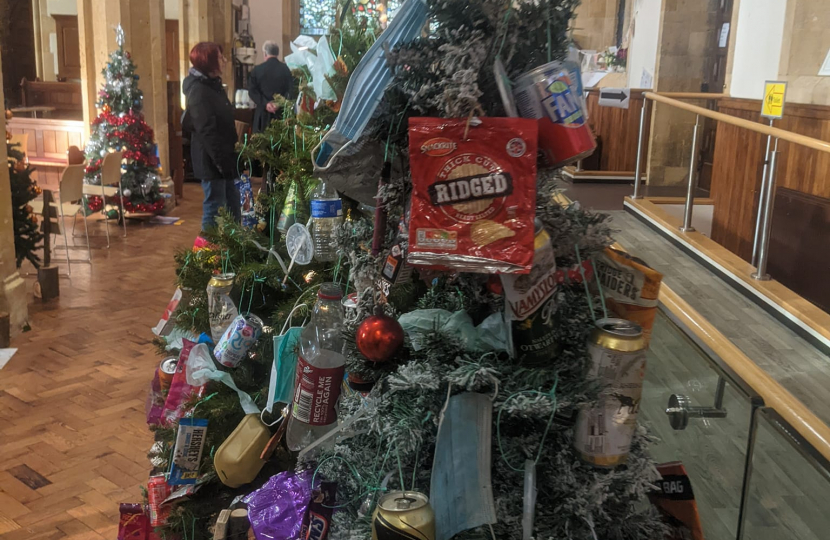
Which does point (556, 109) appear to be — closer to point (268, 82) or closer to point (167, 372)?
point (167, 372)

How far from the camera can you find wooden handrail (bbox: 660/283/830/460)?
153 centimetres

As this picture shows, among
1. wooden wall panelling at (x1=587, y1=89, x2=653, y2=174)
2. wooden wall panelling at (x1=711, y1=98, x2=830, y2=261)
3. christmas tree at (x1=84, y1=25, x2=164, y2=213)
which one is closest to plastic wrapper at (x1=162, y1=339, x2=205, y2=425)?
wooden wall panelling at (x1=711, y1=98, x2=830, y2=261)

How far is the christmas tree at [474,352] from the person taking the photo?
4.11 feet

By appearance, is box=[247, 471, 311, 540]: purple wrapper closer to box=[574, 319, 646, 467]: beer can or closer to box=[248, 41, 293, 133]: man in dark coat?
box=[574, 319, 646, 467]: beer can

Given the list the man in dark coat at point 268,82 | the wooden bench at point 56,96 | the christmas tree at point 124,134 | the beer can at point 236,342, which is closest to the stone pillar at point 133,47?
the christmas tree at point 124,134

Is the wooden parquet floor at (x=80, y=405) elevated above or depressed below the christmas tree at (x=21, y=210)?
below

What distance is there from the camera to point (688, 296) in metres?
4.58

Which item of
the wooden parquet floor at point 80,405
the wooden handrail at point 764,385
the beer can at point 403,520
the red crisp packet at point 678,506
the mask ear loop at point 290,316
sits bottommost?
the wooden parquet floor at point 80,405

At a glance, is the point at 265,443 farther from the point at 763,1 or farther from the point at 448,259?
the point at 763,1

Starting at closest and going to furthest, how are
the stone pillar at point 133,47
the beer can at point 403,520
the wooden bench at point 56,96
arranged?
the beer can at point 403,520, the stone pillar at point 133,47, the wooden bench at point 56,96

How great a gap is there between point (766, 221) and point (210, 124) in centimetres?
393

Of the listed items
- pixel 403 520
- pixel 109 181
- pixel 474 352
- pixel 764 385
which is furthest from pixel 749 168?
pixel 403 520

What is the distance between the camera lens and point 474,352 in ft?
4.38

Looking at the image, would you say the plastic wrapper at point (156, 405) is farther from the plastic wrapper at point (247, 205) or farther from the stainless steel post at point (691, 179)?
the stainless steel post at point (691, 179)
